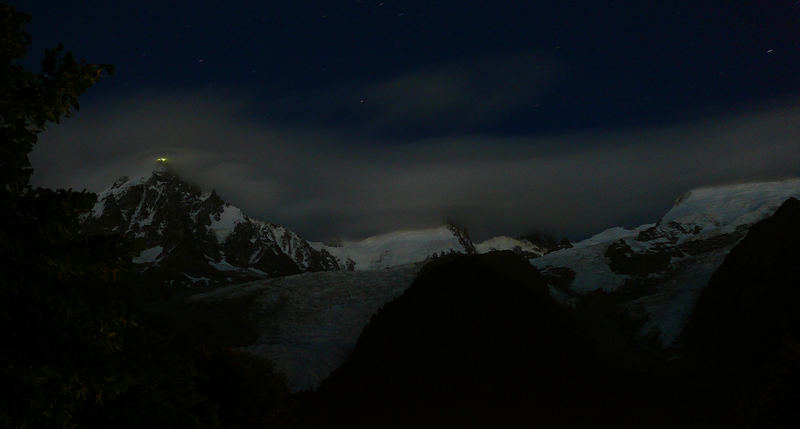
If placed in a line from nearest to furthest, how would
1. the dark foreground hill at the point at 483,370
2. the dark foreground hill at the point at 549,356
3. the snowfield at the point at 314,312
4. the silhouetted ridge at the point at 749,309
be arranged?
the dark foreground hill at the point at 483,370 < the dark foreground hill at the point at 549,356 < the snowfield at the point at 314,312 < the silhouetted ridge at the point at 749,309

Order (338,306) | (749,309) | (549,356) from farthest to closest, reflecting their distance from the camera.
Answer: (338,306)
(749,309)
(549,356)

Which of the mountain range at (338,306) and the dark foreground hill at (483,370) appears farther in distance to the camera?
the mountain range at (338,306)

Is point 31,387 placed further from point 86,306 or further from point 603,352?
point 603,352

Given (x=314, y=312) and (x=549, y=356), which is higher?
(x=314, y=312)

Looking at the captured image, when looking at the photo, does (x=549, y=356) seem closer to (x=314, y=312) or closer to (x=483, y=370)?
(x=483, y=370)

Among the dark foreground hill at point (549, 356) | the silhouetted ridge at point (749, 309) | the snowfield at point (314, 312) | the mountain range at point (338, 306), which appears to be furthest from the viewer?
the silhouetted ridge at point (749, 309)

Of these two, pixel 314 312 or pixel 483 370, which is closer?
pixel 483 370

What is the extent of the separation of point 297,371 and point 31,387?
75.8 meters

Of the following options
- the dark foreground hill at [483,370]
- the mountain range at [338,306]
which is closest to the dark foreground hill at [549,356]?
the dark foreground hill at [483,370]

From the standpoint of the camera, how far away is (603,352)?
109 meters

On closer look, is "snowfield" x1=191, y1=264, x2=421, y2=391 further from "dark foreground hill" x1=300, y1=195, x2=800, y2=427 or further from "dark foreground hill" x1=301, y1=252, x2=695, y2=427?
"dark foreground hill" x1=300, y1=195, x2=800, y2=427

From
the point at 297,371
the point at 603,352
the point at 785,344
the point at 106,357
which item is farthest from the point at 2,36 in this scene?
the point at 603,352

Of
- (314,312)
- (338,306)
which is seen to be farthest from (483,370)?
(314,312)

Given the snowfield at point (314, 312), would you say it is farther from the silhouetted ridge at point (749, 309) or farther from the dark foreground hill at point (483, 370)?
the silhouetted ridge at point (749, 309)
